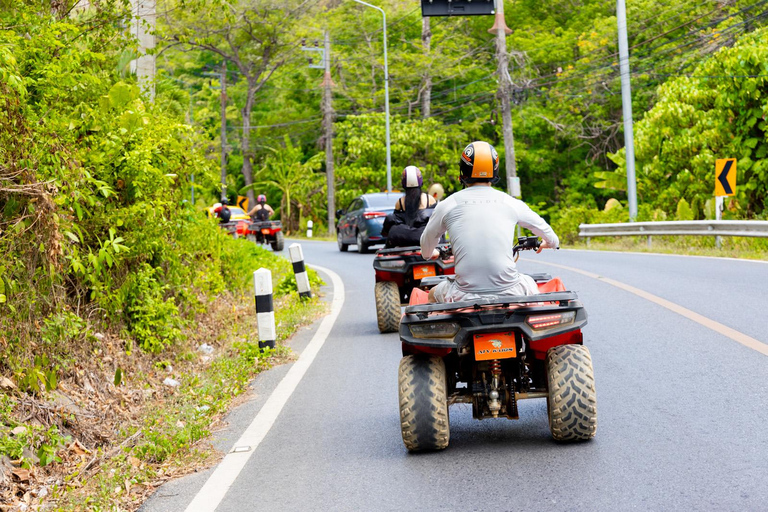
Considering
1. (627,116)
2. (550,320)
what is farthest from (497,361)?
(627,116)

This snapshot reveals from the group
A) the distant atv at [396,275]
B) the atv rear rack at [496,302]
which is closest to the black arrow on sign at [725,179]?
the distant atv at [396,275]

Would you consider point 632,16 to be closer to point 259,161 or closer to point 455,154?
point 455,154

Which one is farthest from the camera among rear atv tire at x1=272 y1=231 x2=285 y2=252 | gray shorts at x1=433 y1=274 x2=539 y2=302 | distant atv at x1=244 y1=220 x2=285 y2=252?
rear atv tire at x1=272 y1=231 x2=285 y2=252

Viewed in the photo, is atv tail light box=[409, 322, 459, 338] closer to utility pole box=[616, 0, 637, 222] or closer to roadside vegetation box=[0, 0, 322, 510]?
roadside vegetation box=[0, 0, 322, 510]

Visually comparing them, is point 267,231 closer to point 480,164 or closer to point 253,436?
point 253,436

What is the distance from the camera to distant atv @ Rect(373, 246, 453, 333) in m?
11.2

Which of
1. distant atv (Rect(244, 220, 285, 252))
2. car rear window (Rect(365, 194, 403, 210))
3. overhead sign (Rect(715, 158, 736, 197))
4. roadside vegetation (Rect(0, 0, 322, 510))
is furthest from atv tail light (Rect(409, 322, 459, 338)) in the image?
distant atv (Rect(244, 220, 285, 252))

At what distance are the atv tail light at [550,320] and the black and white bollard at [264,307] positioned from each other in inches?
177

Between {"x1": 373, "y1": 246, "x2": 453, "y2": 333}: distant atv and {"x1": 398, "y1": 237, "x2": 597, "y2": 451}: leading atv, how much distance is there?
16.1 feet

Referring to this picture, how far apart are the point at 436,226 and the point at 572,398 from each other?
1427 mm

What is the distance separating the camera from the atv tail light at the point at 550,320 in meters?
5.74

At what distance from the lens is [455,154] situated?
50781 millimetres

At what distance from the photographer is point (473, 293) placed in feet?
20.0

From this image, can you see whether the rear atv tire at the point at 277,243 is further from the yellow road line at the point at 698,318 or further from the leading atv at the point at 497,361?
the leading atv at the point at 497,361
